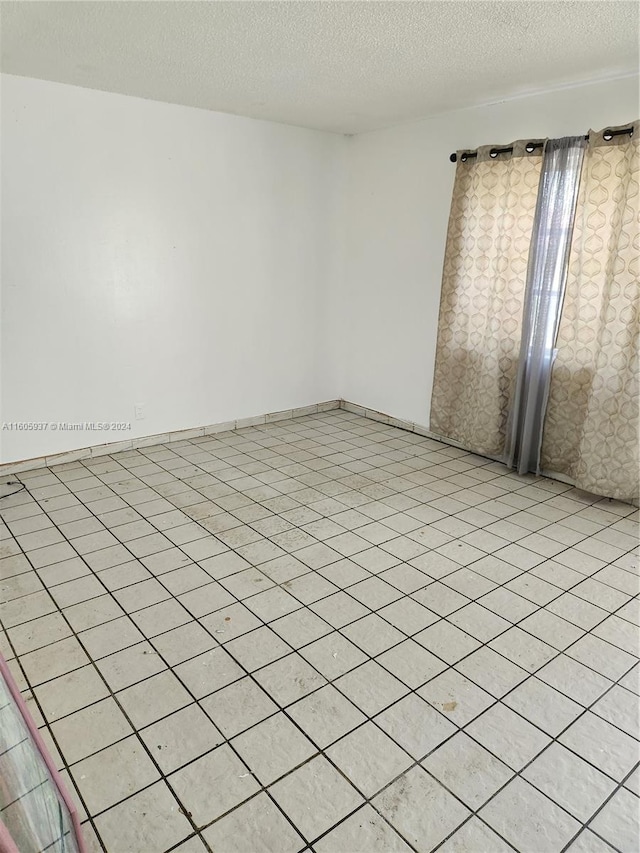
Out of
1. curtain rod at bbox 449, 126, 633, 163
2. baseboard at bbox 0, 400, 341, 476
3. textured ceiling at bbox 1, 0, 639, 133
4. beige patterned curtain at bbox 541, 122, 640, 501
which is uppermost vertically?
textured ceiling at bbox 1, 0, 639, 133

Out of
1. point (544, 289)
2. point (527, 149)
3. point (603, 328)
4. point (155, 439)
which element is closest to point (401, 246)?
point (527, 149)

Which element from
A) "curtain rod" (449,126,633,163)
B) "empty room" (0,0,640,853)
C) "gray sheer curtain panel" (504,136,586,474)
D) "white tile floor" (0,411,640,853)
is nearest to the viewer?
"white tile floor" (0,411,640,853)

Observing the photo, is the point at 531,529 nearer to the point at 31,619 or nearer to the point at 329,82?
the point at 31,619

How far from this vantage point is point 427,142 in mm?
4059

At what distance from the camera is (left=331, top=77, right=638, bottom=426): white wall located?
3709mm

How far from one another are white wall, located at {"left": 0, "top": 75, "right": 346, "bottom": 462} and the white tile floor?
776 millimetres

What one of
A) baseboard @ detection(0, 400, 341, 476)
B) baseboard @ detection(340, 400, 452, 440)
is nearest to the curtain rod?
baseboard @ detection(340, 400, 452, 440)

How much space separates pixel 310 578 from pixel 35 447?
216cm

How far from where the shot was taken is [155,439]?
4.18m

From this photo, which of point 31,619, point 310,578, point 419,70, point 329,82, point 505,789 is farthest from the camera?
point 329,82

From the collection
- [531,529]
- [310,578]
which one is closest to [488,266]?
[531,529]

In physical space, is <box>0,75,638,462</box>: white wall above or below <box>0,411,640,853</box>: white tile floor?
above

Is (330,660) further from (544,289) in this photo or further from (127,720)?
(544,289)

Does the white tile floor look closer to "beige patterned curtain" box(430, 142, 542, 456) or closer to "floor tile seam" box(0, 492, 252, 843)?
"floor tile seam" box(0, 492, 252, 843)
